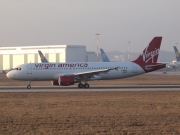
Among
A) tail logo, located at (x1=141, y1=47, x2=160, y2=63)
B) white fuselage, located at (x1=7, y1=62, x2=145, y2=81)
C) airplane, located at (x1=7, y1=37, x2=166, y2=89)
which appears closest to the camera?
airplane, located at (x1=7, y1=37, x2=166, y2=89)

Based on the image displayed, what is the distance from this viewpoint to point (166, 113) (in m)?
24.4

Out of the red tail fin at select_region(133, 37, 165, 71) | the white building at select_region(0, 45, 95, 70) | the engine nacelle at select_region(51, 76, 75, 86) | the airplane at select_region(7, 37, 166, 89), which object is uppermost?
the white building at select_region(0, 45, 95, 70)

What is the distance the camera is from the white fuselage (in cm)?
5322

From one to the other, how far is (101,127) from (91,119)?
2661 mm

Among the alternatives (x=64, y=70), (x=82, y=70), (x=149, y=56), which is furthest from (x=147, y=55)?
(x=64, y=70)

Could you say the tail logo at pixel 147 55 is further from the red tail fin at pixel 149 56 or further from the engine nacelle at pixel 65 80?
the engine nacelle at pixel 65 80

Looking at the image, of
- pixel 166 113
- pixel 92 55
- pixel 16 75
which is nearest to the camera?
pixel 166 113

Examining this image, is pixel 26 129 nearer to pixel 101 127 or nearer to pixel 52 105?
pixel 101 127

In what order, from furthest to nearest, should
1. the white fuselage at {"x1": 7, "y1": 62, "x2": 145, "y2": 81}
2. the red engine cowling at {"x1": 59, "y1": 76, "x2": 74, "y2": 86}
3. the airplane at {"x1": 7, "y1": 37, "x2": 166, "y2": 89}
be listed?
the white fuselage at {"x1": 7, "y1": 62, "x2": 145, "y2": 81}, the airplane at {"x1": 7, "y1": 37, "x2": 166, "y2": 89}, the red engine cowling at {"x1": 59, "y1": 76, "x2": 74, "y2": 86}

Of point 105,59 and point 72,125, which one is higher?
point 105,59

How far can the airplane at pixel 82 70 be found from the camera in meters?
52.5

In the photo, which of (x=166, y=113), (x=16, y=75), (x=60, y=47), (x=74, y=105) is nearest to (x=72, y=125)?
(x=166, y=113)

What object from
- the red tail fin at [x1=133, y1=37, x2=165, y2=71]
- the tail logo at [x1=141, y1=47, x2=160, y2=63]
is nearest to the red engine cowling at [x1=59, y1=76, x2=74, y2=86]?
the red tail fin at [x1=133, y1=37, x2=165, y2=71]

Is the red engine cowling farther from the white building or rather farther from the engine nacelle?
the white building
